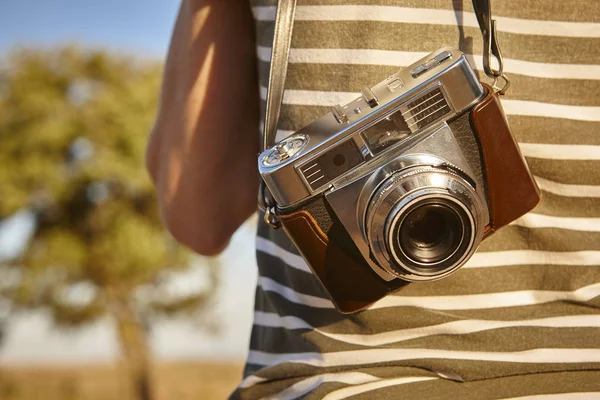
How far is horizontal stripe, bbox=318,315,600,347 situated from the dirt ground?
5.77m

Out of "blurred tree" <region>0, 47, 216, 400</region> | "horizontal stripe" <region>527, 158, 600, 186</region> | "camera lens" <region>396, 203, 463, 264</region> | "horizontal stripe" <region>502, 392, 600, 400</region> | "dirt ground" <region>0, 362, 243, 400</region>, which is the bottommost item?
"dirt ground" <region>0, 362, 243, 400</region>

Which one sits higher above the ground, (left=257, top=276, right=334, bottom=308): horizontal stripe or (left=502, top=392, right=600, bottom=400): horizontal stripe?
(left=257, top=276, right=334, bottom=308): horizontal stripe

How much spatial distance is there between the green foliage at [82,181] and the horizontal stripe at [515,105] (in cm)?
576

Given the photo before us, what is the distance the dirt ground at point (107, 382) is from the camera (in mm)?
8180

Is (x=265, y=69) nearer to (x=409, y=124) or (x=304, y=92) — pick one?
(x=304, y=92)

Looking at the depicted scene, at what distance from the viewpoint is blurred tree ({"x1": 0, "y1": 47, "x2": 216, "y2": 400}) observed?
21.4ft

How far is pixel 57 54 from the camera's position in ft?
22.1

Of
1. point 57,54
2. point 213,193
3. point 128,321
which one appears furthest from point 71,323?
point 213,193

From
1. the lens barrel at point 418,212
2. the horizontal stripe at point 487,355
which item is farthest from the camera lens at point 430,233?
the horizontal stripe at point 487,355

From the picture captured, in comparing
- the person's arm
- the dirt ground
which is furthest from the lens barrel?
the dirt ground

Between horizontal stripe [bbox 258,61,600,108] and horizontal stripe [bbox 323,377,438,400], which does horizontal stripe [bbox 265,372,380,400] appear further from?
horizontal stripe [bbox 258,61,600,108]

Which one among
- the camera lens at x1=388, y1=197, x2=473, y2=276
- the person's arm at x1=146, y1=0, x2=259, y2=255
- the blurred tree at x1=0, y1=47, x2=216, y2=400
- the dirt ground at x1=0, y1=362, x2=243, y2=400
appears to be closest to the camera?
the camera lens at x1=388, y1=197, x2=473, y2=276

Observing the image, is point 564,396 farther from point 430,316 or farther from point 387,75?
point 387,75

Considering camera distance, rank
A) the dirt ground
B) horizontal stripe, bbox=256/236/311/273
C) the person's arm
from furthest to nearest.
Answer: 1. the dirt ground
2. the person's arm
3. horizontal stripe, bbox=256/236/311/273
